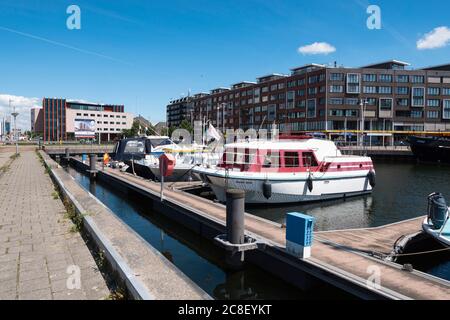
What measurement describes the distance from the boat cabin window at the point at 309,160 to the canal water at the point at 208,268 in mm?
9751

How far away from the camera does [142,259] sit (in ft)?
27.2

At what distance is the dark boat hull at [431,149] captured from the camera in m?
59.4

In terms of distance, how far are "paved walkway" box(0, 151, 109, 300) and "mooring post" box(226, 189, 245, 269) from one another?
371 cm

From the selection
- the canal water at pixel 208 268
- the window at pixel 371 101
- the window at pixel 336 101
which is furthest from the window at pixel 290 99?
the canal water at pixel 208 268

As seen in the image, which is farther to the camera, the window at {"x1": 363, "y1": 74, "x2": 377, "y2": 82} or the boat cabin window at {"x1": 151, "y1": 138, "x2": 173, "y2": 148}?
the window at {"x1": 363, "y1": 74, "x2": 377, "y2": 82}

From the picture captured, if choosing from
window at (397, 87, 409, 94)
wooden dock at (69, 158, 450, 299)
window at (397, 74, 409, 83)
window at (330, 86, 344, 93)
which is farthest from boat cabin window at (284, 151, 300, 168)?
window at (397, 74, 409, 83)

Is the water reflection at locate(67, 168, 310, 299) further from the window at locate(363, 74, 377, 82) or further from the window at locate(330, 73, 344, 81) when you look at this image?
the window at locate(363, 74, 377, 82)

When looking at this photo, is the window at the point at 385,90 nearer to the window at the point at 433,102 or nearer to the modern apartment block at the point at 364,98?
the modern apartment block at the point at 364,98

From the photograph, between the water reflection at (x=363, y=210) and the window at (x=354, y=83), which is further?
the window at (x=354, y=83)

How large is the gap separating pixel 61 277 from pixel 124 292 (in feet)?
5.85

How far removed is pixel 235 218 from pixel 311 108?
90.1m

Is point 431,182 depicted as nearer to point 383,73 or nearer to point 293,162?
point 293,162

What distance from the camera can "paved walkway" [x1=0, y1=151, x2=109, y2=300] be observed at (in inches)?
260
